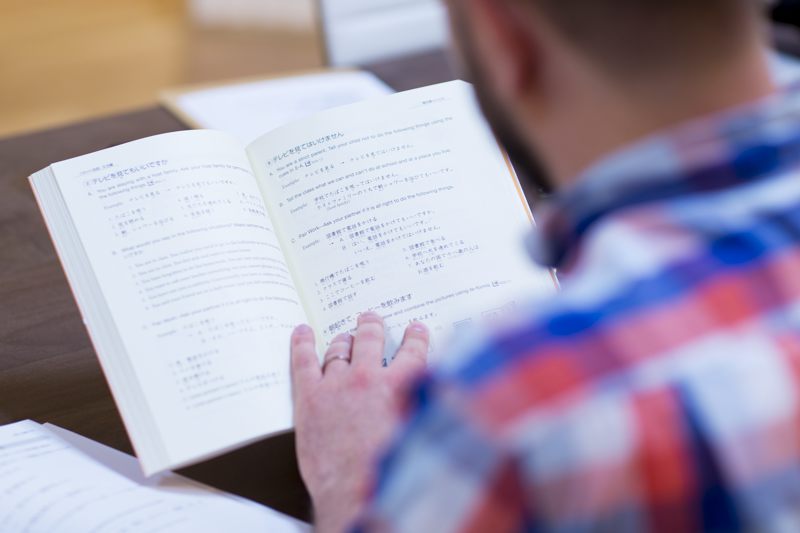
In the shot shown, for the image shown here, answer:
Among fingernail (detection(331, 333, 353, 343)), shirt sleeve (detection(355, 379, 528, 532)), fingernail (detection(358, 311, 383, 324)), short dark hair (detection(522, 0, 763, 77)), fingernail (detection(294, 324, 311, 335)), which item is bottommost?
fingernail (detection(331, 333, 353, 343))

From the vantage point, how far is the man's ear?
536 mm

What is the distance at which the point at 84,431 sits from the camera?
0.85 meters

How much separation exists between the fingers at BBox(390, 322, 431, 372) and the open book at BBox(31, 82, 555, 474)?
0.01m

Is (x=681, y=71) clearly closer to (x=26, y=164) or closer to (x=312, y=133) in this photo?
(x=312, y=133)

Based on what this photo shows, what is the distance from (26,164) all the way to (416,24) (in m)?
0.74

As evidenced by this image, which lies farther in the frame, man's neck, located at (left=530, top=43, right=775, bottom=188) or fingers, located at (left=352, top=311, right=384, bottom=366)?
Result: fingers, located at (left=352, top=311, right=384, bottom=366)

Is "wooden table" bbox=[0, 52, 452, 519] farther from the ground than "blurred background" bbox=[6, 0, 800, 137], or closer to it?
closer to it

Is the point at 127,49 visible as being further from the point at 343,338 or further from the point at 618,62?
the point at 618,62

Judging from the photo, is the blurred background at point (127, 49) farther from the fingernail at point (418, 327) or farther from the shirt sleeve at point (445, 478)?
the shirt sleeve at point (445, 478)

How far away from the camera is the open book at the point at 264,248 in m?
0.79

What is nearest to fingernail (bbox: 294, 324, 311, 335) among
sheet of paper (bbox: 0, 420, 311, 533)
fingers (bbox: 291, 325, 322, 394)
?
fingers (bbox: 291, 325, 322, 394)

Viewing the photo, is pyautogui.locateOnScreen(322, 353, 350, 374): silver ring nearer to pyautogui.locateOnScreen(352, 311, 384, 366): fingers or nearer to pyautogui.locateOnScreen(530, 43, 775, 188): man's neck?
pyautogui.locateOnScreen(352, 311, 384, 366): fingers

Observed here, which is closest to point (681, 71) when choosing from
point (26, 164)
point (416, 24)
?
point (26, 164)

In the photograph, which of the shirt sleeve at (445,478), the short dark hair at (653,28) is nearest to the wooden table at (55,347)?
the shirt sleeve at (445,478)
